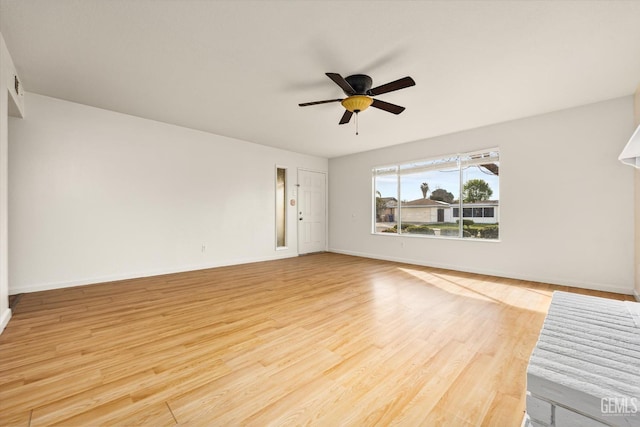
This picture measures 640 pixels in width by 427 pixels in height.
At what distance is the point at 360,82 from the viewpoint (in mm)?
3189

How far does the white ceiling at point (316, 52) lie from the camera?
2250mm

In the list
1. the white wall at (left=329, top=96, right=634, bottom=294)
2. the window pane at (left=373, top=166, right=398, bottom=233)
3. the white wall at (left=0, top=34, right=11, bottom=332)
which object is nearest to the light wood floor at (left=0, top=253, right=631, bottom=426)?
the white wall at (left=0, top=34, right=11, bottom=332)

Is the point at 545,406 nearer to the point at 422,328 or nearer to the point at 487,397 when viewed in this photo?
the point at 487,397

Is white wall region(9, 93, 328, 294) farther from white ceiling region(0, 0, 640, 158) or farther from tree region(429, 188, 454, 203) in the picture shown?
tree region(429, 188, 454, 203)

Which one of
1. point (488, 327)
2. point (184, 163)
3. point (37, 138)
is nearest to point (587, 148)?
point (488, 327)

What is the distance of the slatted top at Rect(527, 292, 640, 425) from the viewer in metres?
0.92

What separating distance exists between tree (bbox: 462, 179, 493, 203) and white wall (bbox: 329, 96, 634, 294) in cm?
33

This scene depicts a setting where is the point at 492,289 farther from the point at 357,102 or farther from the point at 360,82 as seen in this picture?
the point at 360,82

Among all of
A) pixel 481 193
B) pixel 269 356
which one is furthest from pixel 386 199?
pixel 269 356

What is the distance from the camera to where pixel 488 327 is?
8.70ft

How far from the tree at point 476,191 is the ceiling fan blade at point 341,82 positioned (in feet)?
11.1

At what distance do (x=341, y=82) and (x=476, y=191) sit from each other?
3.78 m

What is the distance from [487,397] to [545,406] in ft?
2.44

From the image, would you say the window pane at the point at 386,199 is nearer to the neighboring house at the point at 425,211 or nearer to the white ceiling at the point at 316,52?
the neighboring house at the point at 425,211
